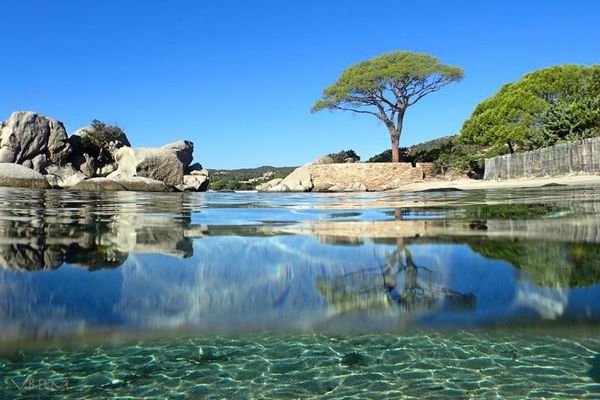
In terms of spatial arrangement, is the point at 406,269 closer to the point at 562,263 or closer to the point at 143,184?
the point at 562,263

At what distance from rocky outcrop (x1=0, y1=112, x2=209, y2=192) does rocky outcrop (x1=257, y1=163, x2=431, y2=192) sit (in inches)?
282

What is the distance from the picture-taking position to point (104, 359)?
7.73 feet

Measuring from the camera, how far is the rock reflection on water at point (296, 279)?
109 inches

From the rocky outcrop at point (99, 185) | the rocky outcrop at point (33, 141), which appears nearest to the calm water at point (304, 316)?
the rocky outcrop at point (99, 185)

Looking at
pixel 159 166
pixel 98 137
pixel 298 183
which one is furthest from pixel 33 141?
pixel 298 183

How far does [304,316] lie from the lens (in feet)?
9.27

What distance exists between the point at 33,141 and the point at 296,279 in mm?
32088

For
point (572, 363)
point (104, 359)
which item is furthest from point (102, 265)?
point (572, 363)

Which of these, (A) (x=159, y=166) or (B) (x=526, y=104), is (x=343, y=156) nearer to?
(B) (x=526, y=104)

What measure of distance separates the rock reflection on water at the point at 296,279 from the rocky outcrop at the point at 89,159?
1834 centimetres

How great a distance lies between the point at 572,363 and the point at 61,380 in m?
2.35

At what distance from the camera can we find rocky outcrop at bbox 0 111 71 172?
29.5 m

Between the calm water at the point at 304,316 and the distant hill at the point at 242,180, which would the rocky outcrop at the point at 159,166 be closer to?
the distant hill at the point at 242,180

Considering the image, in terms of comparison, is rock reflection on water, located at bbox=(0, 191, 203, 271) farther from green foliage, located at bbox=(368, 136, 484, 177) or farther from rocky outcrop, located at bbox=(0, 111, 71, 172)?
green foliage, located at bbox=(368, 136, 484, 177)
